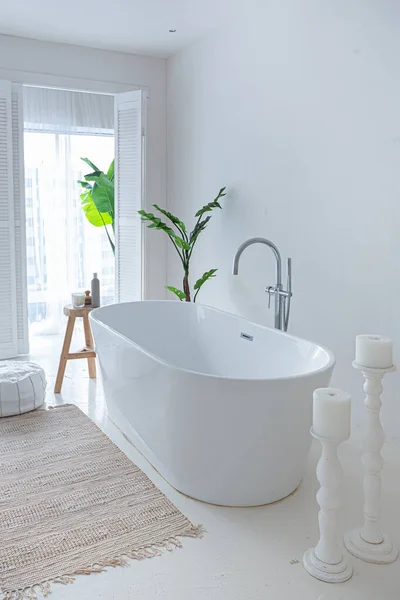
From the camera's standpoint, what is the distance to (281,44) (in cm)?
376

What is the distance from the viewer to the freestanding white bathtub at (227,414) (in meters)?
2.27

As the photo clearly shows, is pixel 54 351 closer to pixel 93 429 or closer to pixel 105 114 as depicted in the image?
pixel 93 429

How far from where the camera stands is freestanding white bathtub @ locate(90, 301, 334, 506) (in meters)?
2.27

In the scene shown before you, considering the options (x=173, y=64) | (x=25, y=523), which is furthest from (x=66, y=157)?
(x=25, y=523)

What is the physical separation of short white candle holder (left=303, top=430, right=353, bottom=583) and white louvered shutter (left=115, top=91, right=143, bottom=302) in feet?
11.0

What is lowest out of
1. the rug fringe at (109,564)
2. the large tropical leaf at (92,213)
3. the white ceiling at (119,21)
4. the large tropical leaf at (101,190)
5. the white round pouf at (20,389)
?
the rug fringe at (109,564)

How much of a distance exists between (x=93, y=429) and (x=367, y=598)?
1.84 metres

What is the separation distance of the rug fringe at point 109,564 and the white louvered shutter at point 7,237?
2.99 metres

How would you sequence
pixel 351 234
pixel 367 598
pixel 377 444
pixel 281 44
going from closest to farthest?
1. pixel 367 598
2. pixel 377 444
3. pixel 351 234
4. pixel 281 44

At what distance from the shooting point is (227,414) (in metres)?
2.29

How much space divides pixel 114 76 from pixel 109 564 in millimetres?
4072

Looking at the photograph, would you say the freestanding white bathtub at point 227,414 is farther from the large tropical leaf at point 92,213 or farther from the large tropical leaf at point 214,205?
the large tropical leaf at point 92,213

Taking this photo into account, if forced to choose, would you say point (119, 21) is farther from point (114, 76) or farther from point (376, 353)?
point (376, 353)

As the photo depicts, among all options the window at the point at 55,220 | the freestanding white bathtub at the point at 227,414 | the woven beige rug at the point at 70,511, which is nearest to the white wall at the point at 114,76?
the window at the point at 55,220
